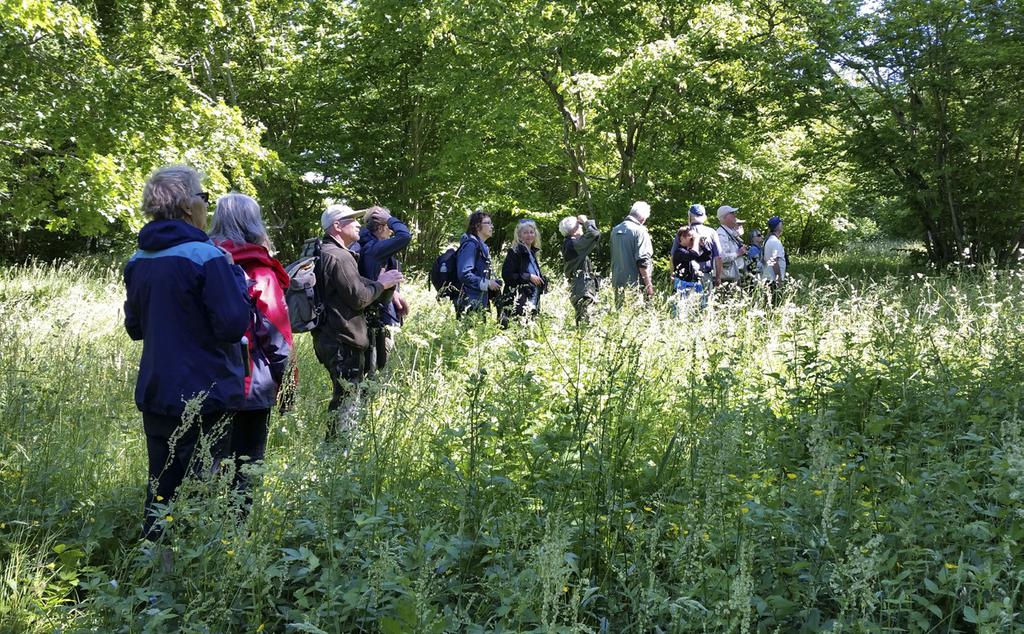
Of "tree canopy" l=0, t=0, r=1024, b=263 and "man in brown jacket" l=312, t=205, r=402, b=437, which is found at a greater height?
"tree canopy" l=0, t=0, r=1024, b=263

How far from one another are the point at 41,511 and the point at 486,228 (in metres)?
4.83

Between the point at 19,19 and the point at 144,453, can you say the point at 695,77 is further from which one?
the point at 144,453

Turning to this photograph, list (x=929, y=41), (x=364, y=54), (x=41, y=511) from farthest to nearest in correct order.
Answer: (x=364, y=54), (x=929, y=41), (x=41, y=511)

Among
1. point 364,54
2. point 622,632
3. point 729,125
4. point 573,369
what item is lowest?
point 622,632

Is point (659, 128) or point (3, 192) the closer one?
point (3, 192)

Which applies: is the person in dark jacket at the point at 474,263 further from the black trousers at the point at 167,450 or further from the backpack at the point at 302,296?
the black trousers at the point at 167,450

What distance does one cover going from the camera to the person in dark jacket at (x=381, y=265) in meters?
5.56

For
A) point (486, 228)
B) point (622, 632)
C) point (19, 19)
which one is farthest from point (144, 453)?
point (19, 19)

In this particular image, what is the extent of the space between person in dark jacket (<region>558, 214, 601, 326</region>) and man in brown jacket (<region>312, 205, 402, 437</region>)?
12.9 feet

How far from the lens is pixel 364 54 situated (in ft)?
66.4

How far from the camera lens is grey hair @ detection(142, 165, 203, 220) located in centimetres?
331

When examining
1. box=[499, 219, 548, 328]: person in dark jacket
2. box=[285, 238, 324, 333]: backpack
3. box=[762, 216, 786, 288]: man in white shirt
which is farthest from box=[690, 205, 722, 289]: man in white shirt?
box=[285, 238, 324, 333]: backpack

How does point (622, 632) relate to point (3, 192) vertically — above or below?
below

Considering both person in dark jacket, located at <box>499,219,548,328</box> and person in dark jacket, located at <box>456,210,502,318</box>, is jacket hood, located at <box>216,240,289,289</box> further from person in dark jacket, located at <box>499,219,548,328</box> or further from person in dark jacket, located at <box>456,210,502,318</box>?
person in dark jacket, located at <box>499,219,548,328</box>
